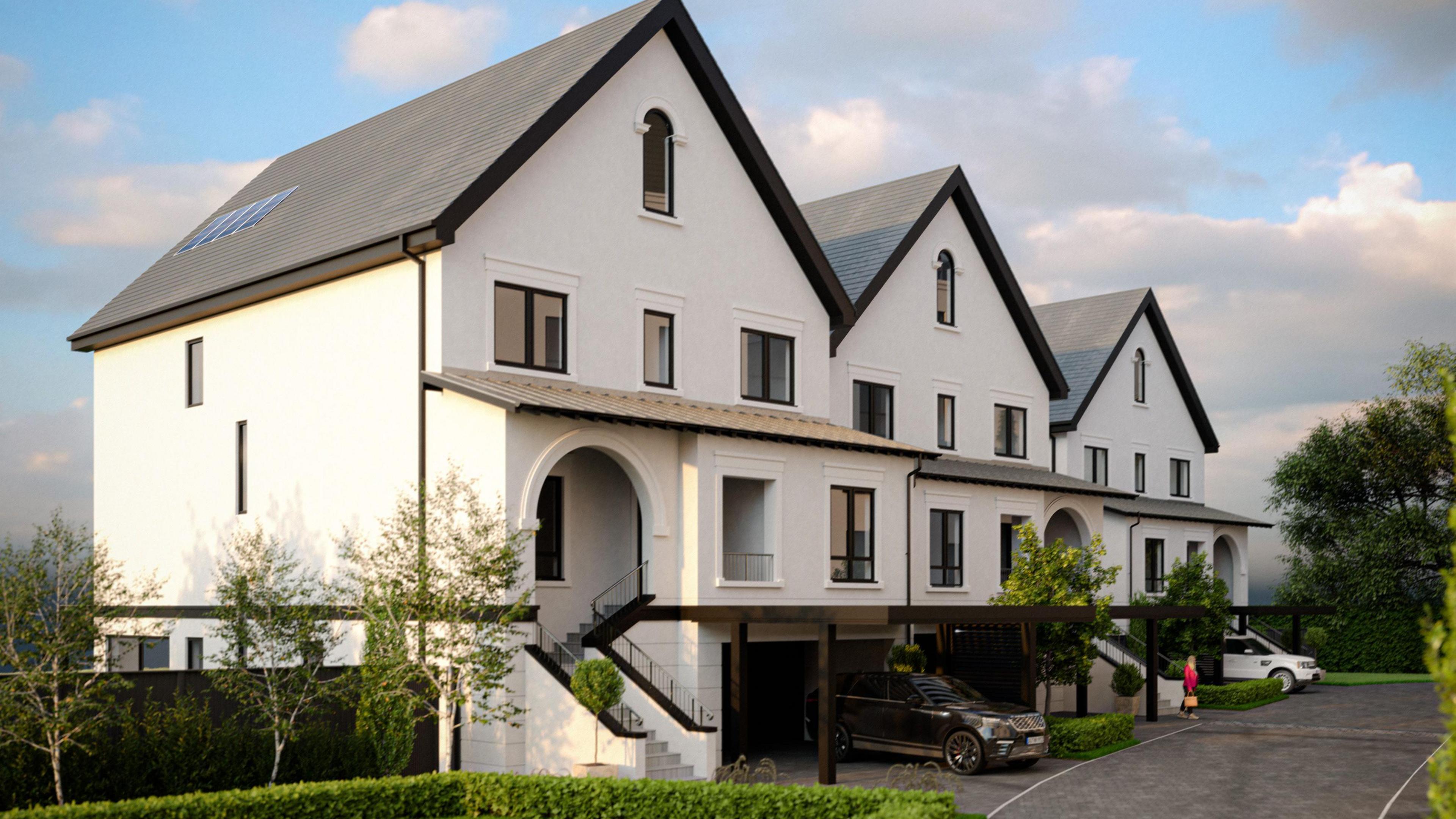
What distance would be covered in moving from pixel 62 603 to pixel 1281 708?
3028 centimetres

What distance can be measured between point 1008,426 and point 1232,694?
9543mm

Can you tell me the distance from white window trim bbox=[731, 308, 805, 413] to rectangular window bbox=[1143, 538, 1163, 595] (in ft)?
57.5

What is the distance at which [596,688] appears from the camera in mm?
21031

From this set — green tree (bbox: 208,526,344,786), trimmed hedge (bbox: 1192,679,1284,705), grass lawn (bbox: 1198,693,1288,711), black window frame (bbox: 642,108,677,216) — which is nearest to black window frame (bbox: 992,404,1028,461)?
trimmed hedge (bbox: 1192,679,1284,705)

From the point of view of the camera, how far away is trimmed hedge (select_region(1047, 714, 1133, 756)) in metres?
25.9

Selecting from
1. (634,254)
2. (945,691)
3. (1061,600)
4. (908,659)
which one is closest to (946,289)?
(1061,600)

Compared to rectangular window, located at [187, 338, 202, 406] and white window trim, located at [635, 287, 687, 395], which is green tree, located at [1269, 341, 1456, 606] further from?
rectangular window, located at [187, 338, 202, 406]

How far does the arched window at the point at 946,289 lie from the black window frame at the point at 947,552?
583cm

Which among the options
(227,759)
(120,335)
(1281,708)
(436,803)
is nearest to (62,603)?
(227,759)

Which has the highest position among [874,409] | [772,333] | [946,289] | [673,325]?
[946,289]

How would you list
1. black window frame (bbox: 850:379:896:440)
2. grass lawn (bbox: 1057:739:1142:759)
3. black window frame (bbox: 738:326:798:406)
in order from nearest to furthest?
grass lawn (bbox: 1057:739:1142:759) → black window frame (bbox: 738:326:798:406) → black window frame (bbox: 850:379:896:440)

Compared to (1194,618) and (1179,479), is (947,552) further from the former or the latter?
(1179,479)

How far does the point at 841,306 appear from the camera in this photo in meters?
31.0

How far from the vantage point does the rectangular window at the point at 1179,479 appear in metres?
47.7
